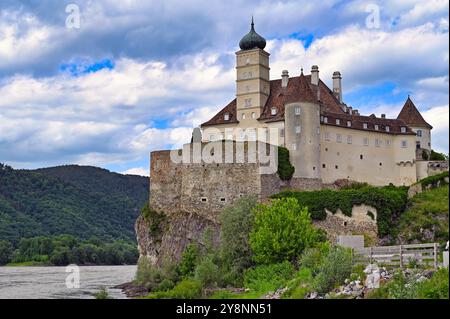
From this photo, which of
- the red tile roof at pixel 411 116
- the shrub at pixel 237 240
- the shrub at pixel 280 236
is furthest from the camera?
the red tile roof at pixel 411 116

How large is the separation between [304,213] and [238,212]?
489cm

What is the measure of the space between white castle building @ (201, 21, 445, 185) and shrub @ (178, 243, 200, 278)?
35.7 feet

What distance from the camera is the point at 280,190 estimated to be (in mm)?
54969

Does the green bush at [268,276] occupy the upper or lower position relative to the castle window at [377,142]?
lower

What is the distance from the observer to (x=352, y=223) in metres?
52.7

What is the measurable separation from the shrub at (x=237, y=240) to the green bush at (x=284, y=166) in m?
8.34

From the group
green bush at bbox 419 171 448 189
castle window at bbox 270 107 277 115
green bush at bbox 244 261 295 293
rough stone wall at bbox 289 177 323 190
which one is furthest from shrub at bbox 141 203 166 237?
green bush at bbox 419 171 448 189

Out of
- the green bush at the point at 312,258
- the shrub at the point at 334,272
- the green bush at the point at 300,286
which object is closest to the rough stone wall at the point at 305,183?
the green bush at the point at 312,258

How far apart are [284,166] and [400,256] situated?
27.1 m

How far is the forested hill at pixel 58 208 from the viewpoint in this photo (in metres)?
122

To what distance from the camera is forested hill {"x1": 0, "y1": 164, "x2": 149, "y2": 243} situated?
122250mm

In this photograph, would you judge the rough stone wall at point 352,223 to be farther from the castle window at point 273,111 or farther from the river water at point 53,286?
the river water at point 53,286
